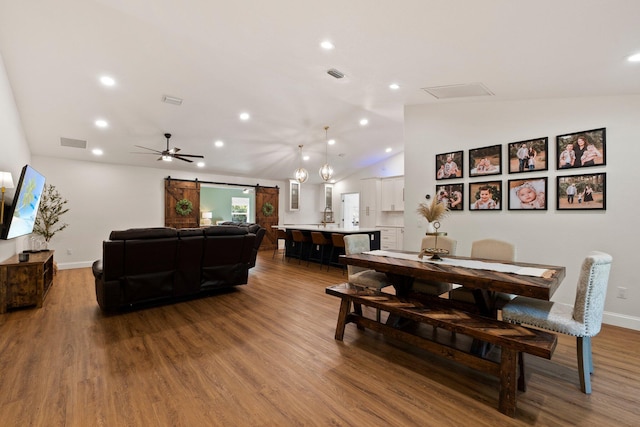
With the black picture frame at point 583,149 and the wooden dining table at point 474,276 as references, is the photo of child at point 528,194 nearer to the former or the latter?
the black picture frame at point 583,149

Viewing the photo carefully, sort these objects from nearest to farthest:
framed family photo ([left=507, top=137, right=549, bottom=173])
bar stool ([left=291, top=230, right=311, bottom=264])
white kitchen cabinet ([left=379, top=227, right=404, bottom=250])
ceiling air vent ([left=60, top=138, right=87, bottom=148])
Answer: framed family photo ([left=507, top=137, right=549, bottom=173]) → ceiling air vent ([left=60, top=138, right=87, bottom=148]) → bar stool ([left=291, top=230, right=311, bottom=264]) → white kitchen cabinet ([left=379, top=227, right=404, bottom=250])

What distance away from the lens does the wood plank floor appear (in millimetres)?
1768

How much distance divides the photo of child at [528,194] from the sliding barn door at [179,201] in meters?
7.50

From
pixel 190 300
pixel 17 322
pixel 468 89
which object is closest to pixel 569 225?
pixel 468 89

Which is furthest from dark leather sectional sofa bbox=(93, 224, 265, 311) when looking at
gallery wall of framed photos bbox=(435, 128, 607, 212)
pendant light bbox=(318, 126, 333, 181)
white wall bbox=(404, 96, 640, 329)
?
gallery wall of framed photos bbox=(435, 128, 607, 212)

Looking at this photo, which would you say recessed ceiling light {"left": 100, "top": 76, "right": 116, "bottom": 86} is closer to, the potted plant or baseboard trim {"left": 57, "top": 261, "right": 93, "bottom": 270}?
the potted plant

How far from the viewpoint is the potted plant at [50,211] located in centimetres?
577

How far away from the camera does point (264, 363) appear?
239 centimetres

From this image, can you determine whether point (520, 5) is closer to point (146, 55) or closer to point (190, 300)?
point (146, 55)

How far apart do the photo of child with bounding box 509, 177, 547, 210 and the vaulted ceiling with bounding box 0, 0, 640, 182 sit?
1046 millimetres

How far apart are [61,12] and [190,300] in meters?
3.55

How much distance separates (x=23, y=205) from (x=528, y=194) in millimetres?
6569

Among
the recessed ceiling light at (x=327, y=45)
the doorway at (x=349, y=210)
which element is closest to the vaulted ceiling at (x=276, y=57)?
the recessed ceiling light at (x=327, y=45)

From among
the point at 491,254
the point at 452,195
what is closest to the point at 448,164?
the point at 452,195
